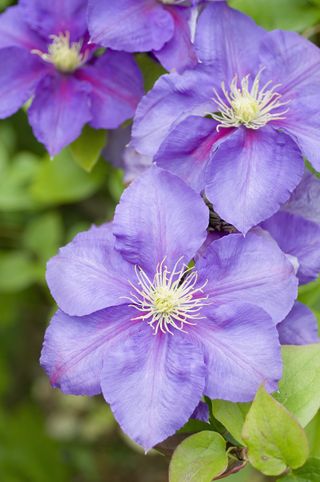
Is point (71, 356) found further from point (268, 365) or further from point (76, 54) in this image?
point (76, 54)

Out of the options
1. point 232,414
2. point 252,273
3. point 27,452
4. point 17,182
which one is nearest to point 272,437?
point 232,414

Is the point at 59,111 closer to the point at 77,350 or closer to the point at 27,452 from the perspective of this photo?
the point at 77,350

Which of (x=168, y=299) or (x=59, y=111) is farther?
(x=59, y=111)

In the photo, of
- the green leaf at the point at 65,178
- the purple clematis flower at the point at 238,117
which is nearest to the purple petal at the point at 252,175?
the purple clematis flower at the point at 238,117

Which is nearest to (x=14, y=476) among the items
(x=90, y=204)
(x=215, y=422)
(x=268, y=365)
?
(x=90, y=204)

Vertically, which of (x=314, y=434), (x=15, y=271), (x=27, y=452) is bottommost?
(x=27, y=452)

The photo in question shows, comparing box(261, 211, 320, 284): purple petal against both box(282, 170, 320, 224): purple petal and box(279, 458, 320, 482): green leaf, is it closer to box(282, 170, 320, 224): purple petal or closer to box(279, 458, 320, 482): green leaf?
box(282, 170, 320, 224): purple petal

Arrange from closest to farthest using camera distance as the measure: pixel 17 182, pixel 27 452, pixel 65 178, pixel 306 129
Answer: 1. pixel 306 129
2. pixel 65 178
3. pixel 17 182
4. pixel 27 452
